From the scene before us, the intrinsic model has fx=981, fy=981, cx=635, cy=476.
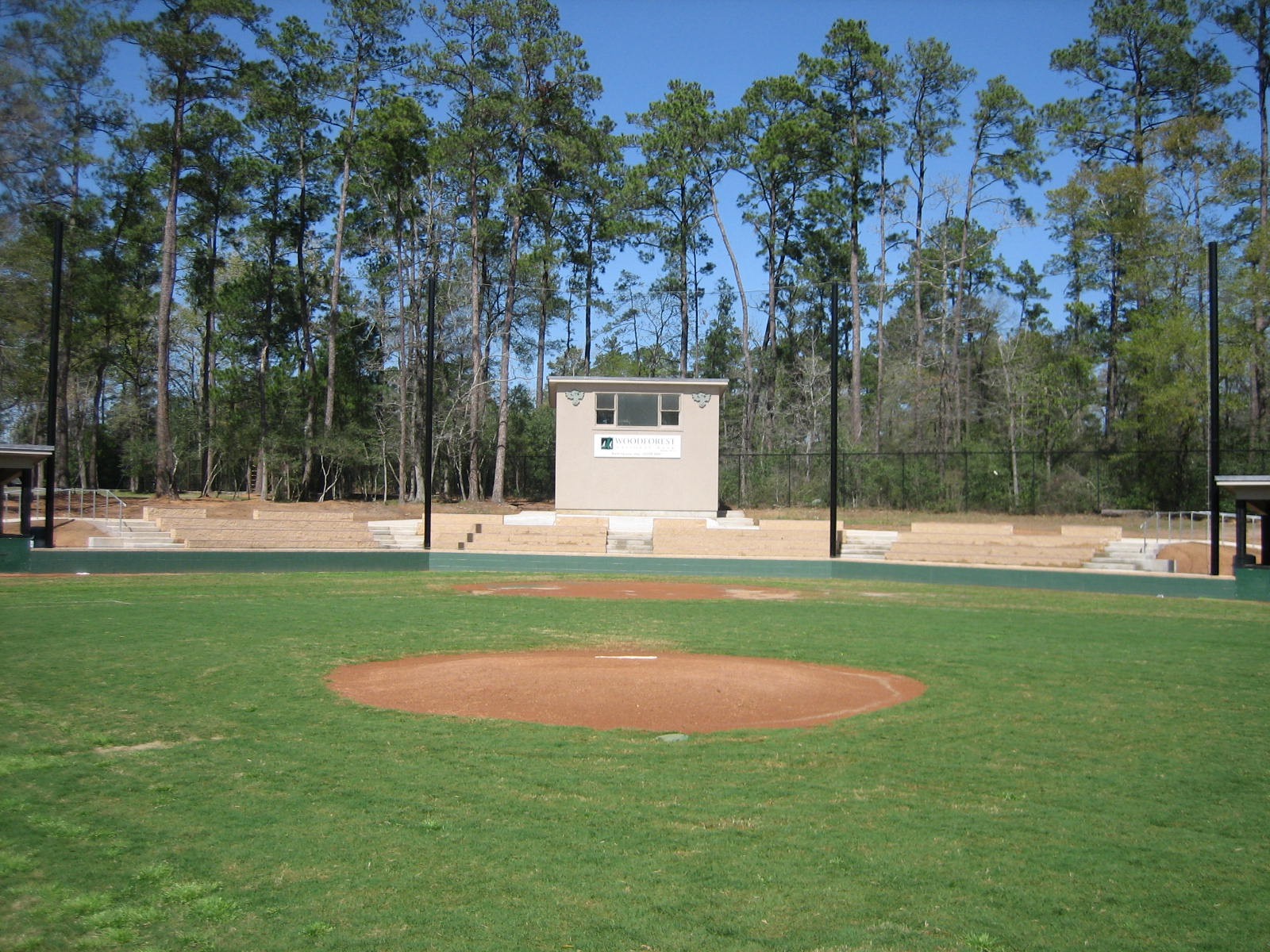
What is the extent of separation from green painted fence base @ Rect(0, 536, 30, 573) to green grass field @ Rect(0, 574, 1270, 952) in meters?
14.5

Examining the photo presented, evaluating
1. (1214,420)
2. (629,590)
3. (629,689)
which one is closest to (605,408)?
(629,590)

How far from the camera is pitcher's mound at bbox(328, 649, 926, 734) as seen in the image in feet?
33.0

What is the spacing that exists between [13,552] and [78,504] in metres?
18.0

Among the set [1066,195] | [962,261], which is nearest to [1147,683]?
[1066,195]

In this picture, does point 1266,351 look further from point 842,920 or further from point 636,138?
point 842,920

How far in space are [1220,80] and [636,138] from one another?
27954mm

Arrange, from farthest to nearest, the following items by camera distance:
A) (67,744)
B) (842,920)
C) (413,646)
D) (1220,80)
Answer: (1220,80)
(413,646)
(67,744)
(842,920)

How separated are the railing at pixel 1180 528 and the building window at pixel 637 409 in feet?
56.5

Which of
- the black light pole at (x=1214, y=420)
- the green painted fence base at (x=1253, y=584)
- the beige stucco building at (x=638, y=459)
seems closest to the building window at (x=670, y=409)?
the beige stucco building at (x=638, y=459)

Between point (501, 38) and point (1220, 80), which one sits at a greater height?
point (501, 38)

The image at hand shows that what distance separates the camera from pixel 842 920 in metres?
5.20

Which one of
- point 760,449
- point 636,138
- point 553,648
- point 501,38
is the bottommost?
point 553,648

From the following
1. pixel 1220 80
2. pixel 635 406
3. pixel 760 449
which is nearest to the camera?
pixel 635 406

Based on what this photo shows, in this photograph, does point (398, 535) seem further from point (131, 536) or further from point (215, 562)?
point (131, 536)
